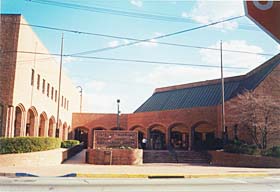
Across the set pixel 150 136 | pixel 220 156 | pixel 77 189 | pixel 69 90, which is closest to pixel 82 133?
pixel 69 90

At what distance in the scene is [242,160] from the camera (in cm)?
2291

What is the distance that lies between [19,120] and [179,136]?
19.6m

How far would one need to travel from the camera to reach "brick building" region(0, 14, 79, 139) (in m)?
20.5

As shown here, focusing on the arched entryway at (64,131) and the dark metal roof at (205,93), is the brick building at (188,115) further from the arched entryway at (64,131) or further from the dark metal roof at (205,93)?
the arched entryway at (64,131)

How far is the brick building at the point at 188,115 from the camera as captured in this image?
1136 inches

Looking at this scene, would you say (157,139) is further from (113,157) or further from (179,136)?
(113,157)

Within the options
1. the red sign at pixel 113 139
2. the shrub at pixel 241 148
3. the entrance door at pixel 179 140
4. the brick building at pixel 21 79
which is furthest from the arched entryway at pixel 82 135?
the shrub at pixel 241 148

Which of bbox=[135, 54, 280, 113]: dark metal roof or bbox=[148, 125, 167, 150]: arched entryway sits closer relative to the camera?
bbox=[135, 54, 280, 113]: dark metal roof

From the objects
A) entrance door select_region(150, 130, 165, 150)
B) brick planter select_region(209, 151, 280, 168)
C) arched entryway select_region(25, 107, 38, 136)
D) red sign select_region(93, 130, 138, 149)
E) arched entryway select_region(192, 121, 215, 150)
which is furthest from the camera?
entrance door select_region(150, 130, 165, 150)

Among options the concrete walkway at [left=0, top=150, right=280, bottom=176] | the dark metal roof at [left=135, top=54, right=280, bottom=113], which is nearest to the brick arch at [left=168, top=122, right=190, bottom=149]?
the dark metal roof at [left=135, top=54, right=280, bottom=113]

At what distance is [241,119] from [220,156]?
3335 millimetres

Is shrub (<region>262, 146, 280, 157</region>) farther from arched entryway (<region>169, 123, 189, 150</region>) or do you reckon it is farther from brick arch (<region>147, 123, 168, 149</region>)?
brick arch (<region>147, 123, 168, 149</region>)

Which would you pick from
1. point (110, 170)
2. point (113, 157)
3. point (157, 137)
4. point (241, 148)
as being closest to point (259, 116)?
point (241, 148)

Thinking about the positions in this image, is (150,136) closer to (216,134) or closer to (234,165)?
(216,134)
